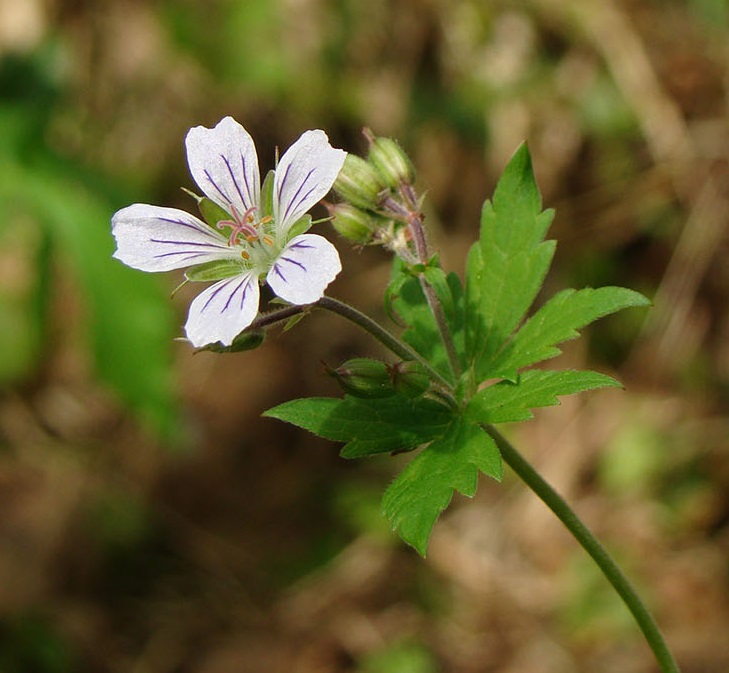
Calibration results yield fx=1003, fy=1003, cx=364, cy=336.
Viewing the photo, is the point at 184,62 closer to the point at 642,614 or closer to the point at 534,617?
the point at 534,617

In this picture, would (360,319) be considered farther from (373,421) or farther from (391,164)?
(391,164)

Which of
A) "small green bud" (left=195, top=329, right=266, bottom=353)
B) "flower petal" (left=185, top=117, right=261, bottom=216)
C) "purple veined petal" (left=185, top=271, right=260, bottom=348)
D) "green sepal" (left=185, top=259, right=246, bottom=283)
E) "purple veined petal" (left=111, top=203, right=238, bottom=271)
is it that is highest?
"flower petal" (left=185, top=117, right=261, bottom=216)

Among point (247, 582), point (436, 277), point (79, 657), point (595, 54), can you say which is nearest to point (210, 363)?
point (247, 582)

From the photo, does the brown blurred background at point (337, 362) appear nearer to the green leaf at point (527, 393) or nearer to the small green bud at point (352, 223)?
the small green bud at point (352, 223)

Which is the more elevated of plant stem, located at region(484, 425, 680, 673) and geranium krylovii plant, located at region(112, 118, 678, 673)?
geranium krylovii plant, located at region(112, 118, 678, 673)

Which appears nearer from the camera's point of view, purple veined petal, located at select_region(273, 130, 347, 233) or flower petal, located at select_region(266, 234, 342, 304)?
flower petal, located at select_region(266, 234, 342, 304)

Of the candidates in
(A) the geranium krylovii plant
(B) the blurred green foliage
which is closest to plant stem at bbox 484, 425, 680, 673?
(A) the geranium krylovii plant

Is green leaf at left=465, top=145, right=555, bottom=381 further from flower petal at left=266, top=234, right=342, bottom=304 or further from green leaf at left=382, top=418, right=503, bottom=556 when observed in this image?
flower petal at left=266, top=234, right=342, bottom=304

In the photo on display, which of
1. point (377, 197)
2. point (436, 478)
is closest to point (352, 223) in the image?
point (377, 197)
